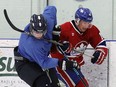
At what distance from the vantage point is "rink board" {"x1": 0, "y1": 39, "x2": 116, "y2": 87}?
11.7 ft

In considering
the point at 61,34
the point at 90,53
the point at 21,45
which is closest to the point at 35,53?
the point at 21,45

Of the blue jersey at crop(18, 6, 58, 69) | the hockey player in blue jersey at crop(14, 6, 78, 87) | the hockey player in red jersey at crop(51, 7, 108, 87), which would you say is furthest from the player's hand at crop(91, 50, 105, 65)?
the blue jersey at crop(18, 6, 58, 69)

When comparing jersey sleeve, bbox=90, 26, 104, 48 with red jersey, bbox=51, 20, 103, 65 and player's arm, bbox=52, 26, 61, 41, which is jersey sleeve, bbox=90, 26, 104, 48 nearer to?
red jersey, bbox=51, 20, 103, 65

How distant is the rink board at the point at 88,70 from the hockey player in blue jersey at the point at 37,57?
32.2 inches

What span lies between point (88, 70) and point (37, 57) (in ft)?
3.47

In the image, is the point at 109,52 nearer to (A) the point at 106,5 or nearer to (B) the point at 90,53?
(B) the point at 90,53

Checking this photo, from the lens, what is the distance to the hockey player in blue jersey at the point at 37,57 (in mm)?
2615

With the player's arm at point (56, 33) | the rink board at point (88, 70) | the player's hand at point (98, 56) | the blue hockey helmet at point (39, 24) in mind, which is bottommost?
the rink board at point (88, 70)

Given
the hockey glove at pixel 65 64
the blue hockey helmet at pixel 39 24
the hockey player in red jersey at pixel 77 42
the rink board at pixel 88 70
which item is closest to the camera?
the blue hockey helmet at pixel 39 24

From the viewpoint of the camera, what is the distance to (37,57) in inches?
103

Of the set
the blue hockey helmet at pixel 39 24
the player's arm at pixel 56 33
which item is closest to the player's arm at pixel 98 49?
the player's arm at pixel 56 33

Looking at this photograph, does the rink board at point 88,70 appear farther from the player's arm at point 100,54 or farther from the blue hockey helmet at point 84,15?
the blue hockey helmet at point 84,15

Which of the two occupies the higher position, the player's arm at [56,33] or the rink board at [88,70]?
the player's arm at [56,33]

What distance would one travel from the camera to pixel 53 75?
274 cm
